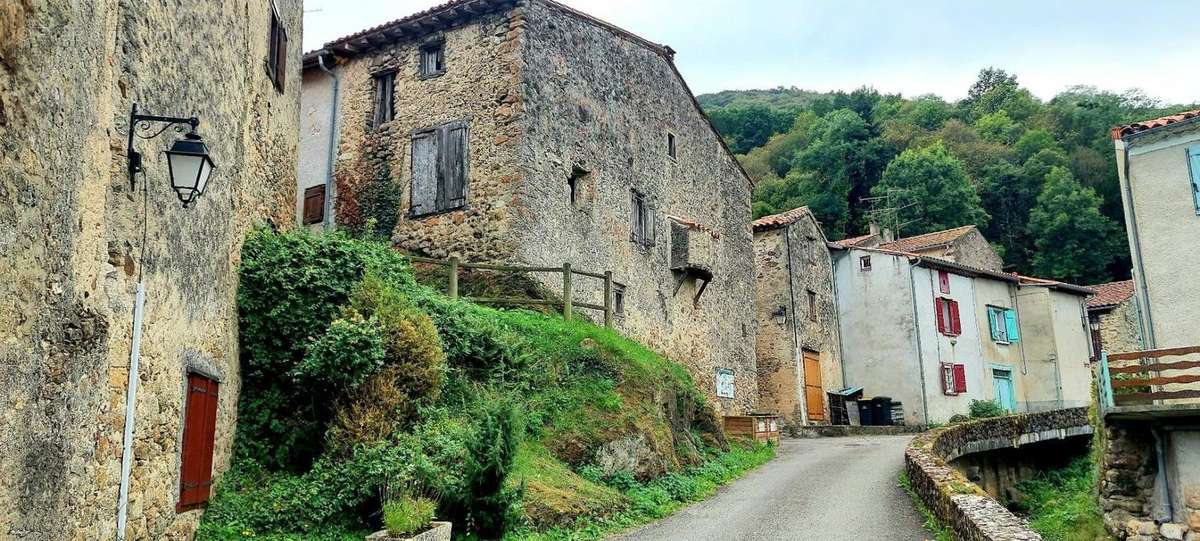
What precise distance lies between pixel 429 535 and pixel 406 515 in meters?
0.26

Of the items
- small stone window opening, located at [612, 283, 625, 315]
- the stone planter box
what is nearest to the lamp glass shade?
the stone planter box

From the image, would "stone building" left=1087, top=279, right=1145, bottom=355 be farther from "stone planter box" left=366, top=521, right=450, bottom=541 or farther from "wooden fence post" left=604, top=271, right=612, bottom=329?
"stone planter box" left=366, top=521, right=450, bottom=541

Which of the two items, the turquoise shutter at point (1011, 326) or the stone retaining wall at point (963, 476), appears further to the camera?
the turquoise shutter at point (1011, 326)

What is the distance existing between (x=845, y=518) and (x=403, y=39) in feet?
42.5

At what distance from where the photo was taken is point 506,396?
10.8 meters

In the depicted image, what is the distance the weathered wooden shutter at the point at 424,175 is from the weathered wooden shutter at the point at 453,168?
195 millimetres

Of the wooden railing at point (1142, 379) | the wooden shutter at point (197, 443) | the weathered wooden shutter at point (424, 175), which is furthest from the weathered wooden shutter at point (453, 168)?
the wooden railing at point (1142, 379)

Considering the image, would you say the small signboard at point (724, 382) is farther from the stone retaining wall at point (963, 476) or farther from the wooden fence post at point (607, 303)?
the wooden fence post at point (607, 303)

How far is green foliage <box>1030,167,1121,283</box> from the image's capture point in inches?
1651

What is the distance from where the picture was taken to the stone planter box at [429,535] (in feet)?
23.1

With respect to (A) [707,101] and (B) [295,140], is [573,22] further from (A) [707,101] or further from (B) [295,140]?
(A) [707,101]

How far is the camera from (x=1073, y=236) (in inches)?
1679

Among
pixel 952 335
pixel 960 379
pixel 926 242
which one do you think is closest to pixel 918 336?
pixel 952 335

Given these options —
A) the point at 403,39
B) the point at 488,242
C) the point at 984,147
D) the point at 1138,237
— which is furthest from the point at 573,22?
the point at 984,147
